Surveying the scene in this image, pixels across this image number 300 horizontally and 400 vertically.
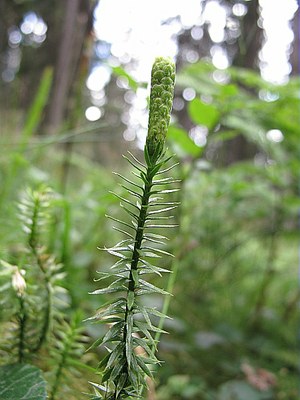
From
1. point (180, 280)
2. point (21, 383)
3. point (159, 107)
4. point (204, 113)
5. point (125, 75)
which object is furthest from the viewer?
point (180, 280)

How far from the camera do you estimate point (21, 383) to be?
615 mm

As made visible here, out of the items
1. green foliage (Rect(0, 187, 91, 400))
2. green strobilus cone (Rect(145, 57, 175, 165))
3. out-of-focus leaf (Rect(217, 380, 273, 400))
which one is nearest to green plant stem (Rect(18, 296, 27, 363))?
green foliage (Rect(0, 187, 91, 400))

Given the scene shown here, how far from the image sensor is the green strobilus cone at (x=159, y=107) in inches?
18.2

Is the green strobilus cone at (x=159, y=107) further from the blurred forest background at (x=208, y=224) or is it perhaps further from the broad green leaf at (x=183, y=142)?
the broad green leaf at (x=183, y=142)

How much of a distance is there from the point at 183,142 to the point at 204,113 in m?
0.13

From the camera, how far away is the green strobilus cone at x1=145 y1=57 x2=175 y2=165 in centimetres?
46

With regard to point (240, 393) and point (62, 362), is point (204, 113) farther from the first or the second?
point (62, 362)

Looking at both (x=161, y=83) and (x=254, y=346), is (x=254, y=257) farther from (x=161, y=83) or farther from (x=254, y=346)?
(x=161, y=83)

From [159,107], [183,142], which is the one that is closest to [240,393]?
[183,142]

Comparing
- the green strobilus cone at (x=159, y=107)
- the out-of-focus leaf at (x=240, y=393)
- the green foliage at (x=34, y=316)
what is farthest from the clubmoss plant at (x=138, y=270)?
the out-of-focus leaf at (x=240, y=393)

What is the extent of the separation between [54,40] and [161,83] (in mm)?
6170

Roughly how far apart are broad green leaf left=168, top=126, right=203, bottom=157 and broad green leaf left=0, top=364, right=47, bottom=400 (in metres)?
1.07

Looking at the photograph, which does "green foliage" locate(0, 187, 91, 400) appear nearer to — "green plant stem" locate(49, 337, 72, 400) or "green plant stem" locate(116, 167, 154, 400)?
"green plant stem" locate(49, 337, 72, 400)

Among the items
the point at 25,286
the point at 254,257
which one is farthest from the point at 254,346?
the point at 25,286
